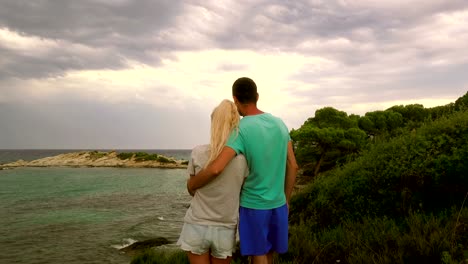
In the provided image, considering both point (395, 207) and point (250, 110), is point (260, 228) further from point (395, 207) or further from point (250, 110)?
point (395, 207)

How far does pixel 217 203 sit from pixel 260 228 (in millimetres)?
463

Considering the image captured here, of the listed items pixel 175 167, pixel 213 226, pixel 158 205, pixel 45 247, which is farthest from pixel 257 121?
pixel 175 167

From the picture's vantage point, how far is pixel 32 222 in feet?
71.7

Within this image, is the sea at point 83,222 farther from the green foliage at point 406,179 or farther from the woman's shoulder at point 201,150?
the woman's shoulder at point 201,150

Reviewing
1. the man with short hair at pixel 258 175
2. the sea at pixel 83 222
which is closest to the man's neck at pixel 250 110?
the man with short hair at pixel 258 175

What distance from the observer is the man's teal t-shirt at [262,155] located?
3.48 m

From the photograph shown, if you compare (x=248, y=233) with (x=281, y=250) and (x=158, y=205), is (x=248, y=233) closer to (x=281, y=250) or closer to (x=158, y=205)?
(x=281, y=250)

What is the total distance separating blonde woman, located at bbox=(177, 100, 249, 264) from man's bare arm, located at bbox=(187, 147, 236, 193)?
63mm

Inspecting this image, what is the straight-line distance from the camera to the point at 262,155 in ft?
11.5

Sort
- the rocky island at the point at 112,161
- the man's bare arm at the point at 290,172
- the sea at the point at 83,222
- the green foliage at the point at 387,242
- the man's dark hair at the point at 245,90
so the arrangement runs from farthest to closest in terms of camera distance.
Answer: the rocky island at the point at 112,161, the sea at the point at 83,222, the green foliage at the point at 387,242, the man's bare arm at the point at 290,172, the man's dark hair at the point at 245,90

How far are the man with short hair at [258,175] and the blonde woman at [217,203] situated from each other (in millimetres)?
87

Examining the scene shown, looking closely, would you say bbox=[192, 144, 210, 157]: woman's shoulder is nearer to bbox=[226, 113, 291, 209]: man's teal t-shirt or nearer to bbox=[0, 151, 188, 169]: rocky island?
bbox=[226, 113, 291, 209]: man's teal t-shirt

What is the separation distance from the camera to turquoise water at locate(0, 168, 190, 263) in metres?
14.9

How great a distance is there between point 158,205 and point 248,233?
25.9m
